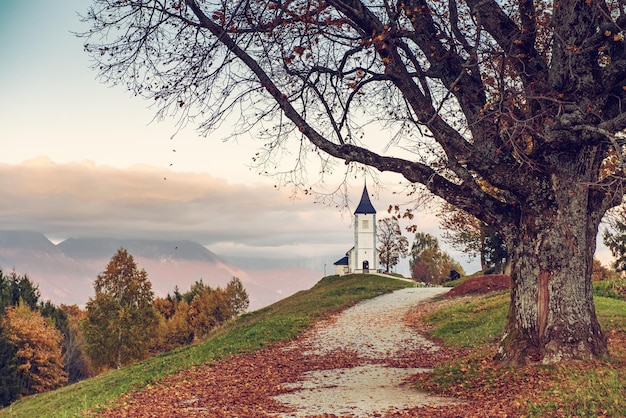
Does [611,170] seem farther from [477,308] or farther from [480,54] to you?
[477,308]

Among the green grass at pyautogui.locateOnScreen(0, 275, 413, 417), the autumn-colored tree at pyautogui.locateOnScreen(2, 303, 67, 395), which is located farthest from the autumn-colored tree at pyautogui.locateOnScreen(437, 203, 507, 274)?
the autumn-colored tree at pyautogui.locateOnScreen(2, 303, 67, 395)

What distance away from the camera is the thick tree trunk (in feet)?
37.2

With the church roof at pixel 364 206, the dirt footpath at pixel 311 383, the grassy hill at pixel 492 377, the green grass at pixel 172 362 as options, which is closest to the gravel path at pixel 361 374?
the dirt footpath at pixel 311 383

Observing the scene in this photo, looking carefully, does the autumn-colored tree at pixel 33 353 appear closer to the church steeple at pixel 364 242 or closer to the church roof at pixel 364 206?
the church steeple at pixel 364 242

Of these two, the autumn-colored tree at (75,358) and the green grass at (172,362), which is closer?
the green grass at (172,362)

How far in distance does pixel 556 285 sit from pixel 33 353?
56.3 meters

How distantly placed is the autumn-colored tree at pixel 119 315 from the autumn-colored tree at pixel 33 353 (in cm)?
560

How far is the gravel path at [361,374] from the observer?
1042cm

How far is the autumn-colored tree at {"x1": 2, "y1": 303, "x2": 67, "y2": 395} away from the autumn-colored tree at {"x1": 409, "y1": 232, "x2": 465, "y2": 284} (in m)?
45.9

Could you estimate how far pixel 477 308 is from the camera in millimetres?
24406

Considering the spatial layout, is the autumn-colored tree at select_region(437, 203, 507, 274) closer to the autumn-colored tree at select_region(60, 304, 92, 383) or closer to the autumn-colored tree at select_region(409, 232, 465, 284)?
the autumn-colored tree at select_region(409, 232, 465, 284)

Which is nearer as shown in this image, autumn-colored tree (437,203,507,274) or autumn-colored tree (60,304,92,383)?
autumn-colored tree (437,203,507,274)

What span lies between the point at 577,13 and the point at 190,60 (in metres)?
8.54

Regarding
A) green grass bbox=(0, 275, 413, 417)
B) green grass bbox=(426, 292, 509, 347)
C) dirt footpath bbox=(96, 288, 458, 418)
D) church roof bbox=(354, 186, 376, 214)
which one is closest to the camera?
dirt footpath bbox=(96, 288, 458, 418)
